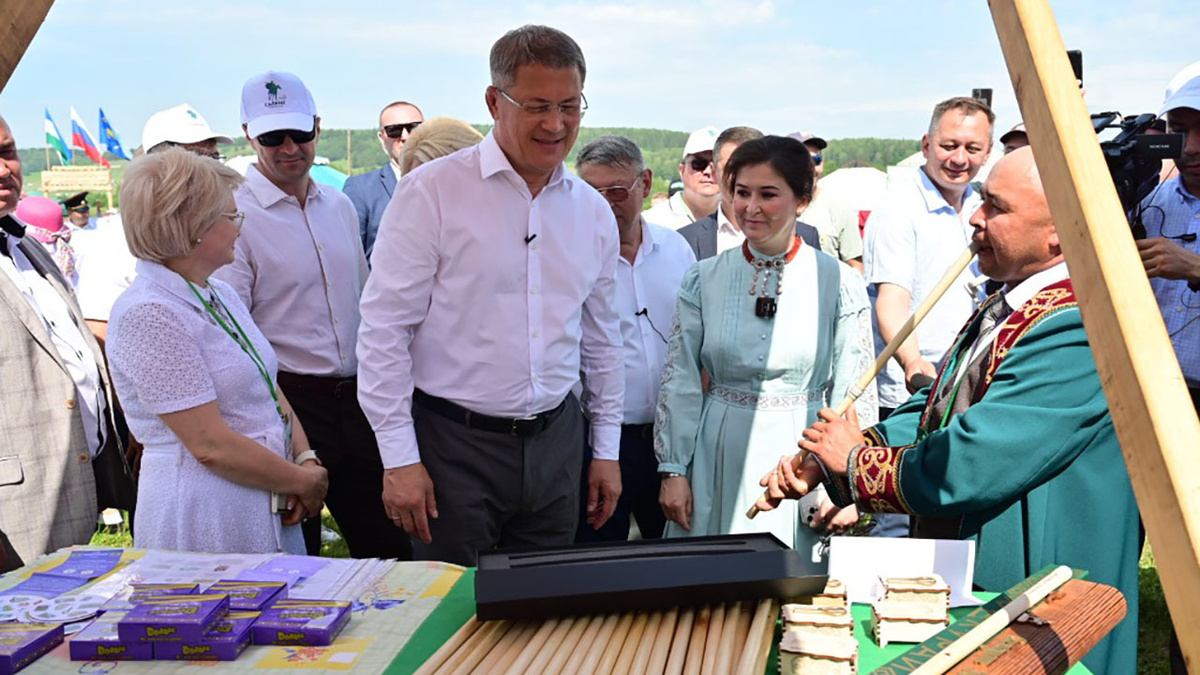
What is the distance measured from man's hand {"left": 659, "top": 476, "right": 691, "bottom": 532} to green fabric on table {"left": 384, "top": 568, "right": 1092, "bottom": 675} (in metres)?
1.33

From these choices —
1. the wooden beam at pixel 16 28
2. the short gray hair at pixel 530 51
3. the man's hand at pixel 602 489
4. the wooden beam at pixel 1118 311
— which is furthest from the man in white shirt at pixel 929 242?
the wooden beam at pixel 16 28

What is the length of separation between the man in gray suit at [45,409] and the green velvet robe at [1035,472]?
2.20 meters

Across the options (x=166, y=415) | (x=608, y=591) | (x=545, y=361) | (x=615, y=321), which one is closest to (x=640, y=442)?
(x=615, y=321)

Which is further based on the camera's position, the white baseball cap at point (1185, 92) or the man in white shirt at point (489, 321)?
the white baseball cap at point (1185, 92)

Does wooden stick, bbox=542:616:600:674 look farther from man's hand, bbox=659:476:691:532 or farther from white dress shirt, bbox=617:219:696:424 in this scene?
white dress shirt, bbox=617:219:696:424

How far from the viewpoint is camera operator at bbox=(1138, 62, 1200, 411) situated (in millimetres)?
3102

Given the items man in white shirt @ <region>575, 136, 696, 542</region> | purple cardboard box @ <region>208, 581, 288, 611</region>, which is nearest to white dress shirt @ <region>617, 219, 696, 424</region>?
man in white shirt @ <region>575, 136, 696, 542</region>

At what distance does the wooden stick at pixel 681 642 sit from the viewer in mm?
1372

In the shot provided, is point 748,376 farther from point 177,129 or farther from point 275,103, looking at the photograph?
point 177,129

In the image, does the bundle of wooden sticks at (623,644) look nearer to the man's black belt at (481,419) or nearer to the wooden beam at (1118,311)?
the wooden beam at (1118,311)

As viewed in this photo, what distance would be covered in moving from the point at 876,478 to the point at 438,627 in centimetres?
104

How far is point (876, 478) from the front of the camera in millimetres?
2166

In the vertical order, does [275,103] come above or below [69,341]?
above

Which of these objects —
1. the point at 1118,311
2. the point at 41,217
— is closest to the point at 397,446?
the point at 1118,311
